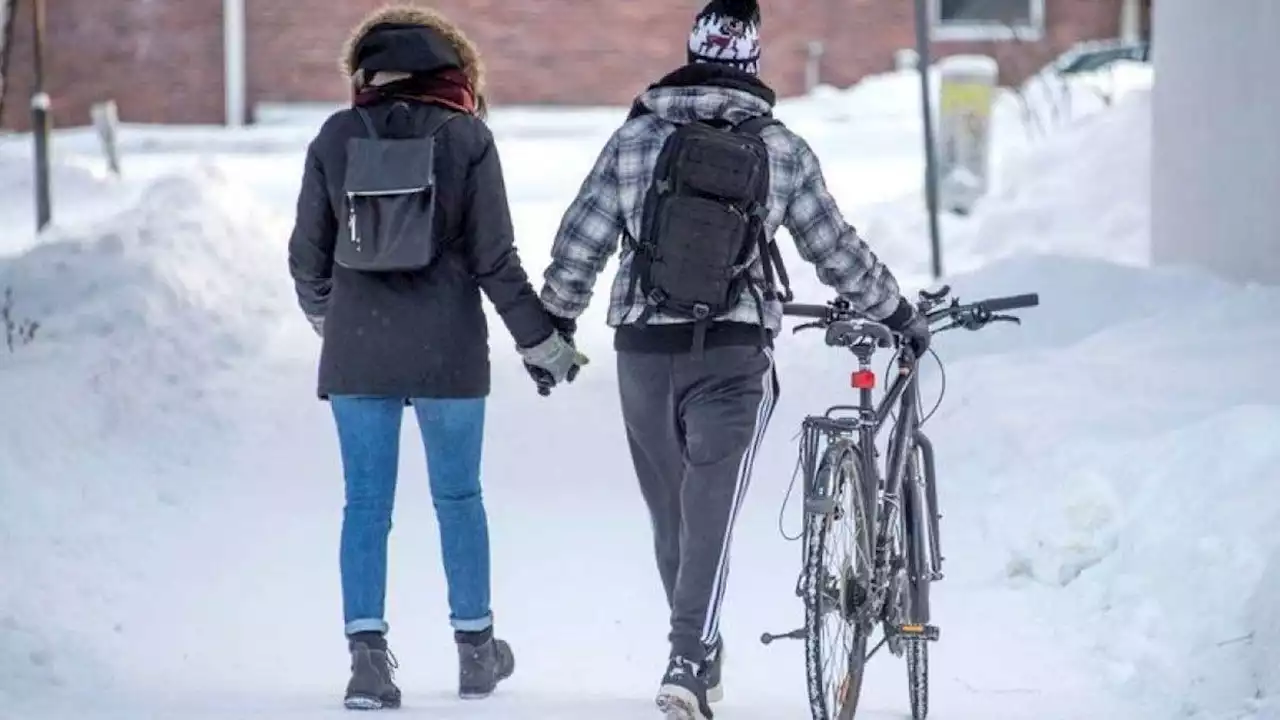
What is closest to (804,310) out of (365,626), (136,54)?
(365,626)

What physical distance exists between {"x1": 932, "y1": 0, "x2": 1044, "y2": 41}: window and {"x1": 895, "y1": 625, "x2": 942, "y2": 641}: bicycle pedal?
28.4 metres

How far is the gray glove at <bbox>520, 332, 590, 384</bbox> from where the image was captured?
22.1 feet

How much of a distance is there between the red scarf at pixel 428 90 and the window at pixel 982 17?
28.3 metres

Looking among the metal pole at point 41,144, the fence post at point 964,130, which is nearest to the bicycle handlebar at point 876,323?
the fence post at point 964,130

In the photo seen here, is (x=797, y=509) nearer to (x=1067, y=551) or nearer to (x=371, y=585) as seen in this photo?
(x=1067, y=551)

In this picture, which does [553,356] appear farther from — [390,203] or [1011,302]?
[1011,302]

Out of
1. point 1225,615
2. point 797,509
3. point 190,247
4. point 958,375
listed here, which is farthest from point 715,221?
point 190,247

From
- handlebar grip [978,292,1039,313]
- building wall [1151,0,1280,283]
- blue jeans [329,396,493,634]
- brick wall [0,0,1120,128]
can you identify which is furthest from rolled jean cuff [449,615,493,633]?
brick wall [0,0,1120,128]

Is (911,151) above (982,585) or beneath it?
above

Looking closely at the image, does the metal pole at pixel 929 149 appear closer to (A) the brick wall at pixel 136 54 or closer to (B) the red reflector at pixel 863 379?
(B) the red reflector at pixel 863 379

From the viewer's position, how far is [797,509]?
1037 centimetres

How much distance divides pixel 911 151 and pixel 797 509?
1750cm

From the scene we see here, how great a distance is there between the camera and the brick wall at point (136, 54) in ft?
112

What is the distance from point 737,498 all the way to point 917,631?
575mm
